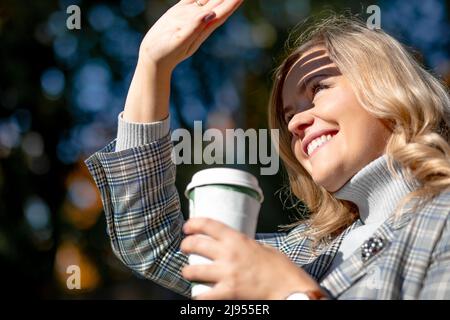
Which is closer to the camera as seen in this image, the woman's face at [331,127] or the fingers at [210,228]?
the fingers at [210,228]

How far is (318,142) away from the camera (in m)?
1.30

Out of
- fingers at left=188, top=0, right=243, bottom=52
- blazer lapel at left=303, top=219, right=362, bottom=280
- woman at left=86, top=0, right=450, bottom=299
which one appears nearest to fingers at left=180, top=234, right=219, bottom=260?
woman at left=86, top=0, right=450, bottom=299

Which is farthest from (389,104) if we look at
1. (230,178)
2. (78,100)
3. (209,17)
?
(78,100)

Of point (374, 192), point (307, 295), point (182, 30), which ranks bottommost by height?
point (307, 295)

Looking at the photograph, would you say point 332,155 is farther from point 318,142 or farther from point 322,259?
point 322,259

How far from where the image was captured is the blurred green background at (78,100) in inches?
118

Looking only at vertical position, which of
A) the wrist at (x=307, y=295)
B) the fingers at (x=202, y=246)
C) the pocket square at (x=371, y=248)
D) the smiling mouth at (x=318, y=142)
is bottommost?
the wrist at (x=307, y=295)

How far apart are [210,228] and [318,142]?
1.36ft

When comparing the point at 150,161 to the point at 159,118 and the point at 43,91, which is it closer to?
the point at 159,118

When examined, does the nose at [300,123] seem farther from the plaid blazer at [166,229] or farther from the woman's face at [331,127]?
the plaid blazer at [166,229]

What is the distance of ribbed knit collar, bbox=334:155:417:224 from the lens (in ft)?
4.09

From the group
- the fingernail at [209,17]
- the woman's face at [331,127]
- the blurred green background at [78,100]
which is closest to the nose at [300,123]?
the woman's face at [331,127]

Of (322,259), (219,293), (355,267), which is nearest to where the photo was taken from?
(219,293)
